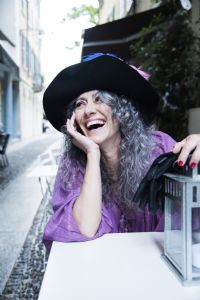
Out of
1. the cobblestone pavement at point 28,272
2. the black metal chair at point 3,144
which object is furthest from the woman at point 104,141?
the black metal chair at point 3,144

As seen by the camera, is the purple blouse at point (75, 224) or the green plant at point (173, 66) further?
the green plant at point (173, 66)

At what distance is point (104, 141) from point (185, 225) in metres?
0.60

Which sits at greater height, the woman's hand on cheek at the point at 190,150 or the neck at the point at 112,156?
the woman's hand on cheek at the point at 190,150

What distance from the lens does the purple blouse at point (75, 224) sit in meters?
1.06

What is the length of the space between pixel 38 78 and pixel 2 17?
13.5 meters

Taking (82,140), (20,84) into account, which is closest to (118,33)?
(82,140)

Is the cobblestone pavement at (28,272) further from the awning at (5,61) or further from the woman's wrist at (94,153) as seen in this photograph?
the awning at (5,61)

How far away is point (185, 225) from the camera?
0.74 m

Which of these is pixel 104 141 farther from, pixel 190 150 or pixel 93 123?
pixel 190 150

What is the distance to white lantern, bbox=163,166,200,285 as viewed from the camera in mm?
722

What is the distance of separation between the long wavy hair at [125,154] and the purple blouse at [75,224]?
1.2 inches

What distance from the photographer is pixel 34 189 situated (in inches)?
215

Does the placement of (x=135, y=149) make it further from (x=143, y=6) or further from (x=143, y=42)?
(x=143, y=6)

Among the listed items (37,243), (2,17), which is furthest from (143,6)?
(37,243)
